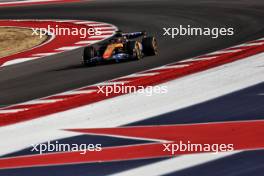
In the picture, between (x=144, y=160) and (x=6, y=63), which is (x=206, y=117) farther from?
(x=6, y=63)

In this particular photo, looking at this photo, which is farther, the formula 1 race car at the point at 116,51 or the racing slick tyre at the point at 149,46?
the racing slick tyre at the point at 149,46

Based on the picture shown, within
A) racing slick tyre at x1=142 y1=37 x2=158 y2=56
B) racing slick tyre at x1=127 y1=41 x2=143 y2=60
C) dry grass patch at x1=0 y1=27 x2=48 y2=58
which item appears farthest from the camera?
dry grass patch at x1=0 y1=27 x2=48 y2=58

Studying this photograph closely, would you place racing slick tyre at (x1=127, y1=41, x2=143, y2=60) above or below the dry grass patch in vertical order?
above

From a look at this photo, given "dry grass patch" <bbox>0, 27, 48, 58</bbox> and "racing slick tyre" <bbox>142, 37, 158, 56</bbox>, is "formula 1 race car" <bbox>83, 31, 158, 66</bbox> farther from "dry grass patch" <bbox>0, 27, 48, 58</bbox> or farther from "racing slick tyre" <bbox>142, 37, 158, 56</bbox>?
"dry grass patch" <bbox>0, 27, 48, 58</bbox>

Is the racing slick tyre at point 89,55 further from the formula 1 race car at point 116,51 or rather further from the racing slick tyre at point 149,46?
the racing slick tyre at point 149,46

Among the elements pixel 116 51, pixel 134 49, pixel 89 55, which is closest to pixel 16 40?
pixel 89 55

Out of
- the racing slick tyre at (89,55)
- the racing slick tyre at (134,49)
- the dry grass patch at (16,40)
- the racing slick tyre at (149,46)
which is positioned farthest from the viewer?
the dry grass patch at (16,40)

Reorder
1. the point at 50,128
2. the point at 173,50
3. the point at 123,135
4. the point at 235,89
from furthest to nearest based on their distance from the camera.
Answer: the point at 173,50 → the point at 235,89 → the point at 50,128 → the point at 123,135

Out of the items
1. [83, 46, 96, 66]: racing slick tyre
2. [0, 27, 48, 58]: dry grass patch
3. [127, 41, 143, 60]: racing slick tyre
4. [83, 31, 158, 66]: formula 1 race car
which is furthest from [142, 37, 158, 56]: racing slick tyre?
[0, 27, 48, 58]: dry grass patch

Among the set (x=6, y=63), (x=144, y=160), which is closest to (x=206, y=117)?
(x=144, y=160)

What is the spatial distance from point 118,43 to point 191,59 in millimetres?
1681

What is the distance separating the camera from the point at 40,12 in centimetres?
3048

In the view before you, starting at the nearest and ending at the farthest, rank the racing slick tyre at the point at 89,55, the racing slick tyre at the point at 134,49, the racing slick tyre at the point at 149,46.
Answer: the racing slick tyre at the point at 134,49
the racing slick tyre at the point at 89,55
the racing slick tyre at the point at 149,46

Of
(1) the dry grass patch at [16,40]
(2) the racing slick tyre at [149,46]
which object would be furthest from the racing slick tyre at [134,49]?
(1) the dry grass patch at [16,40]
